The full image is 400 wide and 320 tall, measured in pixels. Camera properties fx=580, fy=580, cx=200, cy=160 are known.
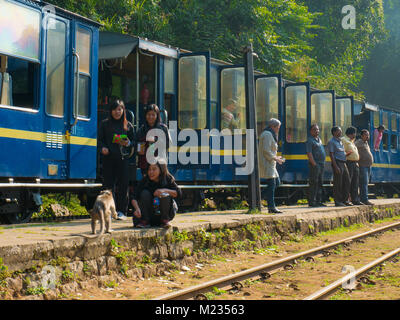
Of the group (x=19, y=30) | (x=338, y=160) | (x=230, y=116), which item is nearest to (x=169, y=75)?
(x=230, y=116)

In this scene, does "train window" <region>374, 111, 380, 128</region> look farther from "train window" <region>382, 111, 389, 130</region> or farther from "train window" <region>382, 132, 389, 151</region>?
"train window" <region>382, 132, 389, 151</region>

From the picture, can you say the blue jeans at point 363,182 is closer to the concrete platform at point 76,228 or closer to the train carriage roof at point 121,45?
the concrete platform at point 76,228

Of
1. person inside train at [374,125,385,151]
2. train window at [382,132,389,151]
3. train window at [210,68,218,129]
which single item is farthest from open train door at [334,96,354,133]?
train window at [210,68,218,129]

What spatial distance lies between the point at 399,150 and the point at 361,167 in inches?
322

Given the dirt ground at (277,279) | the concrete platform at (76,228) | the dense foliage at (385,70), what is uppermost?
the dense foliage at (385,70)

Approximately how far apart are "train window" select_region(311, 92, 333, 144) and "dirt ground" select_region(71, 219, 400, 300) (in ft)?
21.0

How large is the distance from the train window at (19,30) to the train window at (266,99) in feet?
20.9

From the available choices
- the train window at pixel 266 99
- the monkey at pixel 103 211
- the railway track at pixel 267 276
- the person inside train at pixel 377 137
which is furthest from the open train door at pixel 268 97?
the monkey at pixel 103 211

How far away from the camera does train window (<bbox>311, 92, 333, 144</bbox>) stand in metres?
15.4

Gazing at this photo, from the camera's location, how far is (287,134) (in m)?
14.8

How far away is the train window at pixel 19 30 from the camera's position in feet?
24.8

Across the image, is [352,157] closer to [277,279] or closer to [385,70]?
[277,279]

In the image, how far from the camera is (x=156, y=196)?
6.78 metres
